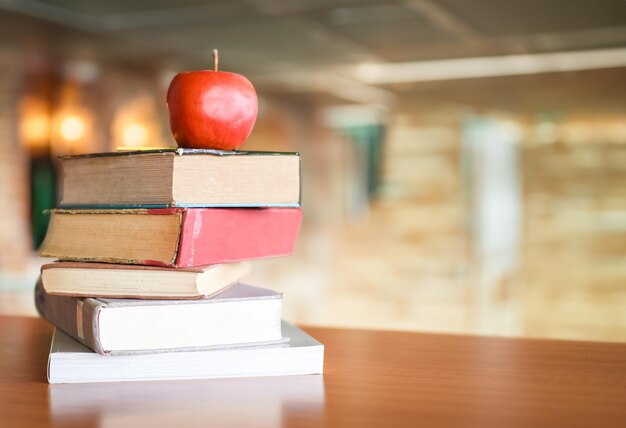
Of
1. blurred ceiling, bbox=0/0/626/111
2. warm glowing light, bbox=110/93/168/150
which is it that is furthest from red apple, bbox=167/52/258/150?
warm glowing light, bbox=110/93/168/150

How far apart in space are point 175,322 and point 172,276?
1.3 inches

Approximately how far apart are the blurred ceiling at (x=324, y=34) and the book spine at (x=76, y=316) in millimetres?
2498

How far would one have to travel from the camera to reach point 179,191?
22.5 inches

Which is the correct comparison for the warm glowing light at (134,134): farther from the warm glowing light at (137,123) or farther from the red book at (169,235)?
the red book at (169,235)

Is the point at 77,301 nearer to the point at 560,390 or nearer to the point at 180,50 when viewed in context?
the point at 560,390

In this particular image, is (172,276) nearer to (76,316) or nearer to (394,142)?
(76,316)

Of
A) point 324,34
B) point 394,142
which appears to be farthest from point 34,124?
point 394,142

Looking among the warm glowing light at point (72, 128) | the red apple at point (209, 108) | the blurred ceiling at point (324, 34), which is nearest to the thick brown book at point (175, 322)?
the red apple at point (209, 108)

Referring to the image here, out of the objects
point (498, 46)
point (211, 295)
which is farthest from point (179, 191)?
point (498, 46)

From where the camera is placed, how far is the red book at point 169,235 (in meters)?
0.57

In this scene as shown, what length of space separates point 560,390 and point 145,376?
285 mm

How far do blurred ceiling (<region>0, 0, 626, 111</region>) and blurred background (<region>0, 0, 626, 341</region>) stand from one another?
0.6 inches

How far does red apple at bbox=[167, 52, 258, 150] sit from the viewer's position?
0.62m

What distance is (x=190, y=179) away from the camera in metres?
0.58
